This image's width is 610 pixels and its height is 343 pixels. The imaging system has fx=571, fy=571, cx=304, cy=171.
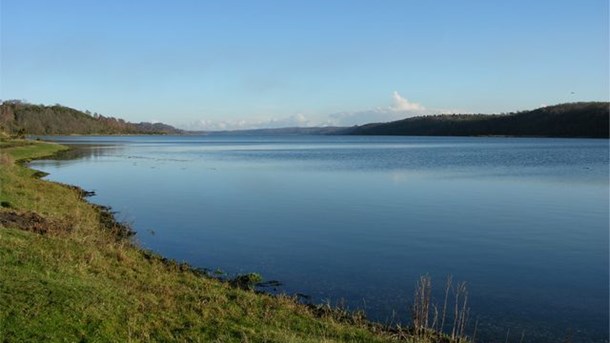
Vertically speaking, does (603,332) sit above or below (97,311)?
below

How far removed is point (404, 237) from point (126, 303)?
46.1 feet

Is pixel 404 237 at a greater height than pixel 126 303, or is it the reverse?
pixel 126 303

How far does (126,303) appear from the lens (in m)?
12.0

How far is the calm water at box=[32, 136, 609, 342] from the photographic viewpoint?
15609 mm

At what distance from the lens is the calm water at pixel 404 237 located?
15609mm

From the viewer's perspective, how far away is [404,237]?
23656 millimetres

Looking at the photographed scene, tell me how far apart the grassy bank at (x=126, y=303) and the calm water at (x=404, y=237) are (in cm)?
216

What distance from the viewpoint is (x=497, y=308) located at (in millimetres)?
15086

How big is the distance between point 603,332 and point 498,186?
3009 centimetres

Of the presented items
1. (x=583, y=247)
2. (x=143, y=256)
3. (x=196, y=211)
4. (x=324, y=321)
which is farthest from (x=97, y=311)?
(x=196, y=211)

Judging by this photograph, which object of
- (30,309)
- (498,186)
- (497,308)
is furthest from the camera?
(498,186)

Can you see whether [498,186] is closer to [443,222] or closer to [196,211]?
[443,222]

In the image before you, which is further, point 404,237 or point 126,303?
point 404,237

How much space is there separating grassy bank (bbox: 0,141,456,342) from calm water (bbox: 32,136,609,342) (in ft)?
7.08
